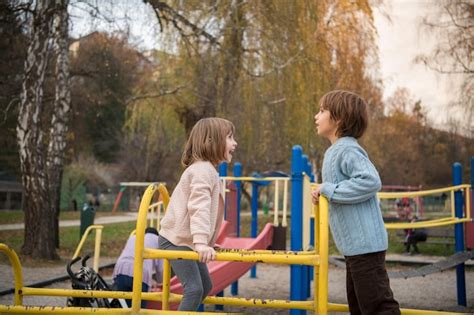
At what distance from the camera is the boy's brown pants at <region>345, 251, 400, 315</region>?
7.83ft

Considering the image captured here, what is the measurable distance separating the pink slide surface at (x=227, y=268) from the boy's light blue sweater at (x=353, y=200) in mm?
2022

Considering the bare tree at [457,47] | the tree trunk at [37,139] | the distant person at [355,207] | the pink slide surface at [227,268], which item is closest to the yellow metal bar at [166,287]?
the distant person at [355,207]

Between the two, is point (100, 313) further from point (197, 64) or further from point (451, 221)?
point (197, 64)

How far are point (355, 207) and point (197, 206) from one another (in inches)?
29.0

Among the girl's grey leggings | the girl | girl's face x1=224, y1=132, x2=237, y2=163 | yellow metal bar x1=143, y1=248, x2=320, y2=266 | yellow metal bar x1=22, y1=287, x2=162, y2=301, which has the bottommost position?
yellow metal bar x1=22, y1=287, x2=162, y2=301

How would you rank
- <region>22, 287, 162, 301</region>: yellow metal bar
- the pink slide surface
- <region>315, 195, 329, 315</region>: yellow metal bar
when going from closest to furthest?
<region>315, 195, 329, 315</region>: yellow metal bar → <region>22, 287, 162, 301</region>: yellow metal bar → the pink slide surface

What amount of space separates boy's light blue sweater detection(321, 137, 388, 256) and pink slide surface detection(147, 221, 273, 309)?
2.02m

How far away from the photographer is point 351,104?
8.57 ft

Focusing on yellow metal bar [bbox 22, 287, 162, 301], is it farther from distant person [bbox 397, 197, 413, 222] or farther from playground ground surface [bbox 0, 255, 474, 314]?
distant person [bbox 397, 197, 413, 222]

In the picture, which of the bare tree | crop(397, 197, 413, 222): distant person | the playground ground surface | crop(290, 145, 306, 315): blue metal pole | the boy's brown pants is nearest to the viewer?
the boy's brown pants

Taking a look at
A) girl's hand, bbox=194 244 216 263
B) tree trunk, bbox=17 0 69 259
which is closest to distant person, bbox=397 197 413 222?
tree trunk, bbox=17 0 69 259

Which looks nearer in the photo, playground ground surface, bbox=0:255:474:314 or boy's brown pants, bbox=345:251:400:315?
boy's brown pants, bbox=345:251:400:315

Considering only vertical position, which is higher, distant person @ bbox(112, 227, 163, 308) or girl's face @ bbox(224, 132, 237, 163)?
girl's face @ bbox(224, 132, 237, 163)

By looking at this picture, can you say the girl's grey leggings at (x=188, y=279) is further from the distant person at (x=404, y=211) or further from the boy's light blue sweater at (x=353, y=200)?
the distant person at (x=404, y=211)
